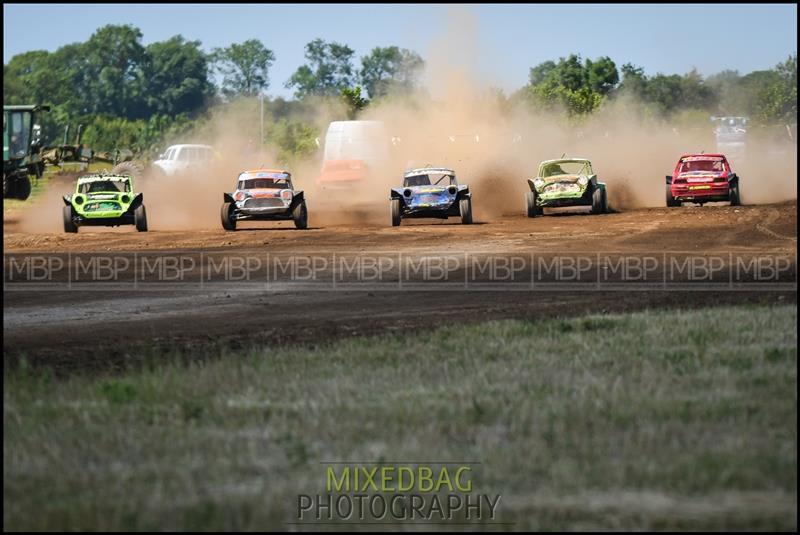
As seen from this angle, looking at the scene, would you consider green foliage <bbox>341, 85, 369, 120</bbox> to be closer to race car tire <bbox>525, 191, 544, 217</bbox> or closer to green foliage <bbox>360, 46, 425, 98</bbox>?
race car tire <bbox>525, 191, 544, 217</bbox>

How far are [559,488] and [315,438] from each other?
205cm

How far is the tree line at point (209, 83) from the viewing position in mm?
100812

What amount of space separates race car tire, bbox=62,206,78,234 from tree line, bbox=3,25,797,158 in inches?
2390

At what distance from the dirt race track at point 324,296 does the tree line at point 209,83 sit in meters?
64.2

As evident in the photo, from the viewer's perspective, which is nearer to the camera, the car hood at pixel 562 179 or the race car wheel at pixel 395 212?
the race car wheel at pixel 395 212

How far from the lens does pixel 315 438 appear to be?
8844 mm

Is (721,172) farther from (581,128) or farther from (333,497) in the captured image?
(333,497)

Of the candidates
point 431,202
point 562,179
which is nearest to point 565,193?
point 562,179

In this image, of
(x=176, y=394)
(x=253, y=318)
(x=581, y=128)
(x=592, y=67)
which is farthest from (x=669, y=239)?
(x=592, y=67)

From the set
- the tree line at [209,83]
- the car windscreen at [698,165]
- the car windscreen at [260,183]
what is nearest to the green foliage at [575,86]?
the tree line at [209,83]

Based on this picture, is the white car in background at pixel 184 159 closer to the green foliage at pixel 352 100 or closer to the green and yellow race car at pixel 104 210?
the green foliage at pixel 352 100

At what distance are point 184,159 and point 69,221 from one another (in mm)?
19527

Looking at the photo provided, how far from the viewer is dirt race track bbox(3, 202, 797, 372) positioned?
1463cm

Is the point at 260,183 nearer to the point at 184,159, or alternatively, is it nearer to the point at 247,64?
the point at 184,159
